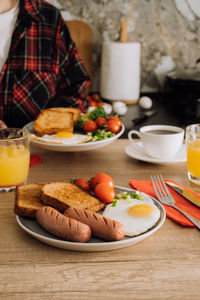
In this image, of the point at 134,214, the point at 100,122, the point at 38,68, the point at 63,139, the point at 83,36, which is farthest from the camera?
the point at 83,36

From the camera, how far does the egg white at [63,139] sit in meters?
1.59

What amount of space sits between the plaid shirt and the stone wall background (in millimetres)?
559

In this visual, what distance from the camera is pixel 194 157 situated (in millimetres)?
1381

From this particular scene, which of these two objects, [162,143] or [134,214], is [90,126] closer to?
[162,143]

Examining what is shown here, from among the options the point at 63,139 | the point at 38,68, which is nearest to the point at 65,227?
the point at 63,139

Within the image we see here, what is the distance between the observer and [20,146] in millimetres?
1336

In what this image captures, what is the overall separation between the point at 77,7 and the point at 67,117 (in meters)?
1.67

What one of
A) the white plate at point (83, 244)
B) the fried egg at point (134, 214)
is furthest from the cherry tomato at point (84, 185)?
the white plate at point (83, 244)

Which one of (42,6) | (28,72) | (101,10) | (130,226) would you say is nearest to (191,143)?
(130,226)

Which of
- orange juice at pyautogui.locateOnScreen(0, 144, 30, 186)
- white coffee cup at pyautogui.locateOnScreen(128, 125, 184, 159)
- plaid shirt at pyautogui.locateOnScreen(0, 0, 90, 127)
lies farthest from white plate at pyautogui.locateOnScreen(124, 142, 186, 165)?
plaid shirt at pyautogui.locateOnScreen(0, 0, 90, 127)

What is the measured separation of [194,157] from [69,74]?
1.54 metres

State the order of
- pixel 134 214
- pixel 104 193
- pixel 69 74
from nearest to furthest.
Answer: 1. pixel 134 214
2. pixel 104 193
3. pixel 69 74

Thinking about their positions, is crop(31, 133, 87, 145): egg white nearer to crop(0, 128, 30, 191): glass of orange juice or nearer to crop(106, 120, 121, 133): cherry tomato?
crop(106, 120, 121, 133): cherry tomato

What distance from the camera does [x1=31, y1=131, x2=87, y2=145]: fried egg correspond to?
1602 mm
